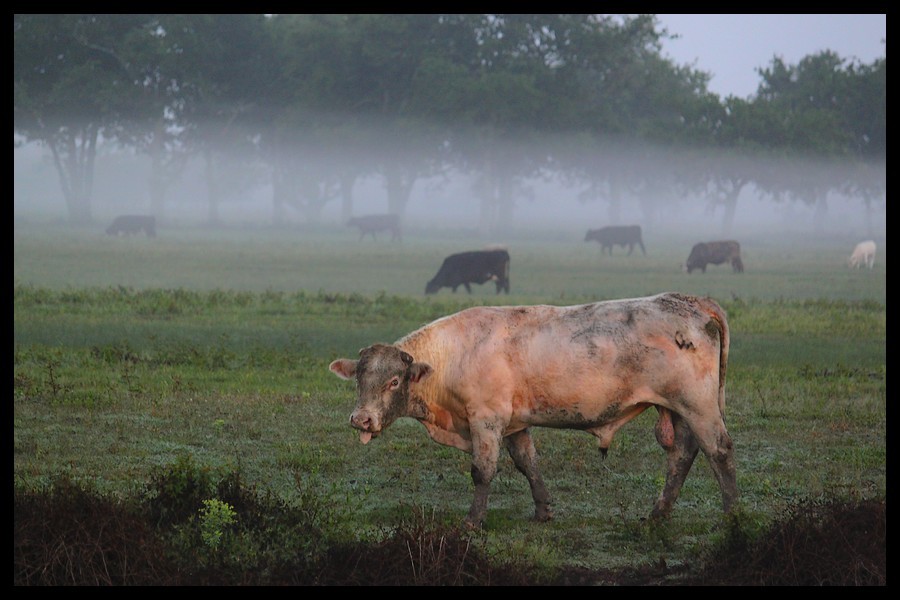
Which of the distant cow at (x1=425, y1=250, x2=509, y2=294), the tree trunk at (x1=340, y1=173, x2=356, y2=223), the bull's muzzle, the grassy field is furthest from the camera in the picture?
the tree trunk at (x1=340, y1=173, x2=356, y2=223)

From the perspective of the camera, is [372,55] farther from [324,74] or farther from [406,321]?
[406,321]

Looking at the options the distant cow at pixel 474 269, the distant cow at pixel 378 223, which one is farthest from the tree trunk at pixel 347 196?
the distant cow at pixel 474 269

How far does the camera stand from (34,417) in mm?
12781

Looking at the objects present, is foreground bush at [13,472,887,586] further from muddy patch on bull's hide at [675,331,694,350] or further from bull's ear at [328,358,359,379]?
muddy patch on bull's hide at [675,331,694,350]

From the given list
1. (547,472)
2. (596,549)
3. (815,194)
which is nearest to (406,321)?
(547,472)

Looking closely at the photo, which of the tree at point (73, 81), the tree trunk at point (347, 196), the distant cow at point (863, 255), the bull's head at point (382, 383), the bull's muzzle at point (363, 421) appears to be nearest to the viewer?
the bull's muzzle at point (363, 421)

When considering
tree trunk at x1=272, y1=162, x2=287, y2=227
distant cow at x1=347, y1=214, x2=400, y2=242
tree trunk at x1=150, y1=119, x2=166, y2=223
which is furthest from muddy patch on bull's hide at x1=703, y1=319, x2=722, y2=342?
tree trunk at x1=150, y1=119, x2=166, y2=223

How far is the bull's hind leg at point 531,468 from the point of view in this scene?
922cm

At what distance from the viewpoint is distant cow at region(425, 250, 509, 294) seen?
33.5 meters

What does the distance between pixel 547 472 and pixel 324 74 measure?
70693mm

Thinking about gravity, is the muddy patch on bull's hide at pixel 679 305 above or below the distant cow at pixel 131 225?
below

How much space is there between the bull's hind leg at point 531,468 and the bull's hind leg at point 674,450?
34.6 inches

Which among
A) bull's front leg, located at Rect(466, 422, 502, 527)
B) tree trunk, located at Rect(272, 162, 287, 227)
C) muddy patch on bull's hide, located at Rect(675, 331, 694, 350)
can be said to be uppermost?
tree trunk, located at Rect(272, 162, 287, 227)

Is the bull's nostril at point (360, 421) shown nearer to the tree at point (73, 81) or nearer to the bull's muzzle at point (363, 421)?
the bull's muzzle at point (363, 421)
